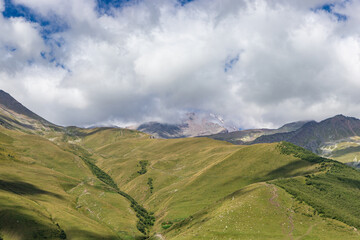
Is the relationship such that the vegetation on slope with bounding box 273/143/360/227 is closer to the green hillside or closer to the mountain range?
the mountain range

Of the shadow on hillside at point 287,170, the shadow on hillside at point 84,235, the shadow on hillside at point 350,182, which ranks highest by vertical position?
the shadow on hillside at point 287,170

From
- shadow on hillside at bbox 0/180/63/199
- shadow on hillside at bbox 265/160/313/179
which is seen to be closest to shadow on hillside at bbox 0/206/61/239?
shadow on hillside at bbox 0/180/63/199

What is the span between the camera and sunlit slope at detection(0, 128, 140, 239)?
7531 cm

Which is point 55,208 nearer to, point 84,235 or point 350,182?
point 84,235

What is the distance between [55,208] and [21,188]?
978 inches

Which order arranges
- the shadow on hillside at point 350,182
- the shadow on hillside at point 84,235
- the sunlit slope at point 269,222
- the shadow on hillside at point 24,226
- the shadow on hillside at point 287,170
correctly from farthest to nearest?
the shadow on hillside at point 287,170, the shadow on hillside at point 350,182, the shadow on hillside at point 84,235, the shadow on hillside at point 24,226, the sunlit slope at point 269,222

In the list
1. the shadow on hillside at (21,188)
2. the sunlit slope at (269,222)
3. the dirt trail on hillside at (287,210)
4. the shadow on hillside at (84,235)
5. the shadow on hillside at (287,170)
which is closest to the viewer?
the sunlit slope at (269,222)

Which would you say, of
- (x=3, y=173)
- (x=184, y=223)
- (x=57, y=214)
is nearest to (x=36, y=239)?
(x=57, y=214)

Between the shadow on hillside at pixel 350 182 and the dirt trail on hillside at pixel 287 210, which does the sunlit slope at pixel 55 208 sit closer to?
the dirt trail on hillside at pixel 287 210

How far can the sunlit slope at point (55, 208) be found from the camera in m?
75.3

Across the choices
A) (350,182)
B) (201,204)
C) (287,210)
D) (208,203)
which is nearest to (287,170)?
(350,182)

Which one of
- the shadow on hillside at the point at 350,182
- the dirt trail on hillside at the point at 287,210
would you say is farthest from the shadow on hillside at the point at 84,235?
the shadow on hillside at the point at 350,182

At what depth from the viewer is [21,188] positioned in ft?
365

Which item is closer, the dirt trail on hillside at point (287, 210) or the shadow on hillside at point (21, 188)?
the dirt trail on hillside at point (287, 210)
